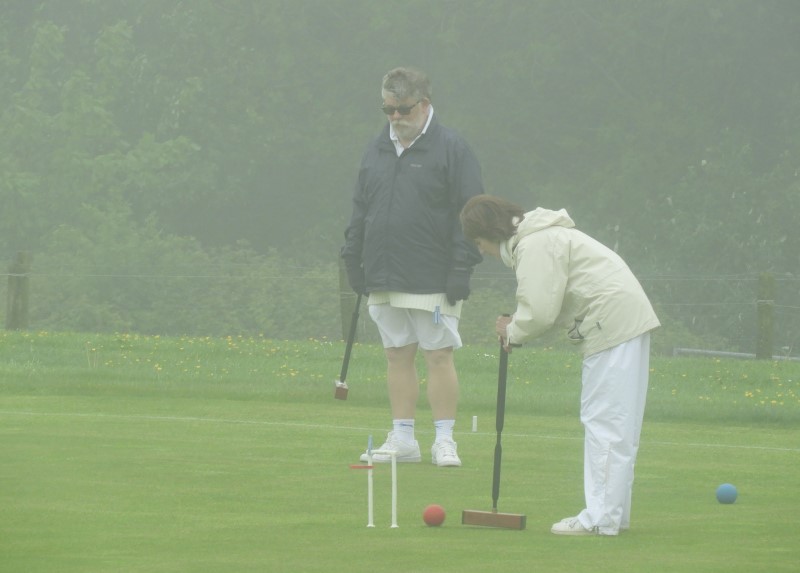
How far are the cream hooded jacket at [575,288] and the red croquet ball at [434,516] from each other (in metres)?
0.76

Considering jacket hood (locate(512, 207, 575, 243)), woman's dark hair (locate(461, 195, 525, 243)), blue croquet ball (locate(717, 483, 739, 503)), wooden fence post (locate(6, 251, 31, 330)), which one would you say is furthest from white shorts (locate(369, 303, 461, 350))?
wooden fence post (locate(6, 251, 31, 330))

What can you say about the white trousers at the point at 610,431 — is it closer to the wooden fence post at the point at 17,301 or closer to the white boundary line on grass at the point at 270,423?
the white boundary line on grass at the point at 270,423

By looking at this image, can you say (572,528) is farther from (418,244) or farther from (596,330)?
(418,244)

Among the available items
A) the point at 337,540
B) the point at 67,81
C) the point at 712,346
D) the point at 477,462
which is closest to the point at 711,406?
the point at 477,462

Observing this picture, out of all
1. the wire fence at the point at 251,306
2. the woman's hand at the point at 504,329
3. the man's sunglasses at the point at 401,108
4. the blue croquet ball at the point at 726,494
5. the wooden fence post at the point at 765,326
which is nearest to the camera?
the woman's hand at the point at 504,329

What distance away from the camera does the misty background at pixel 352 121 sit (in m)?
42.8

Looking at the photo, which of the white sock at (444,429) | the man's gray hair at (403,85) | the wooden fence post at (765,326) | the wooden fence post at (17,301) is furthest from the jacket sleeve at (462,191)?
the wooden fence post at (17,301)

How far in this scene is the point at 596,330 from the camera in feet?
21.3

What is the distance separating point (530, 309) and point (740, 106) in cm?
4218

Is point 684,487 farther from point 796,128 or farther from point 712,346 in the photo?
point 796,128

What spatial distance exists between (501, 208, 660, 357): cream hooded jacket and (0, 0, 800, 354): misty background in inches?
1218

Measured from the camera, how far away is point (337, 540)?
239 inches

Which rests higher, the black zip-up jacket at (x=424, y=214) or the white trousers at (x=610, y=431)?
the black zip-up jacket at (x=424, y=214)

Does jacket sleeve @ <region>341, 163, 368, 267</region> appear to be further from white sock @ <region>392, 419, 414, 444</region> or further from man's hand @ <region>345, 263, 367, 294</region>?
white sock @ <region>392, 419, 414, 444</region>
